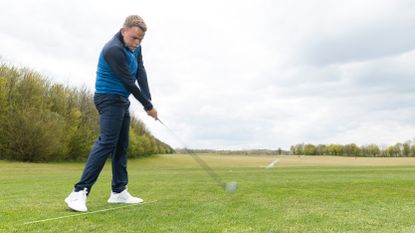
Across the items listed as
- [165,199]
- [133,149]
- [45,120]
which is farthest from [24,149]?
[165,199]

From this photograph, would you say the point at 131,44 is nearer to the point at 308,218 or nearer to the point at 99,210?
the point at 99,210

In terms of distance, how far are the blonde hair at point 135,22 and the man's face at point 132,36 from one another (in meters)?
0.04

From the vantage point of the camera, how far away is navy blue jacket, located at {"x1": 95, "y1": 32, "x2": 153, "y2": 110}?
5605 mm

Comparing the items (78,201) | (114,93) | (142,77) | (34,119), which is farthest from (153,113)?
(34,119)

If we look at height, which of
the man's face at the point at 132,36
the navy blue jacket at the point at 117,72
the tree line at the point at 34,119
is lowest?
the navy blue jacket at the point at 117,72

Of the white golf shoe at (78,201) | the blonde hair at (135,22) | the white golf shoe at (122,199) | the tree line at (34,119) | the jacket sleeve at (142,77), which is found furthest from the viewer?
the tree line at (34,119)

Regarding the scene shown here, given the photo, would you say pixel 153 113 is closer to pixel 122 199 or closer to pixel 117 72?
pixel 117 72

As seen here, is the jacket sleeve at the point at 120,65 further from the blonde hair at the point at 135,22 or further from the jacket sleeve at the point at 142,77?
the jacket sleeve at the point at 142,77

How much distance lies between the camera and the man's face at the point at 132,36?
5628 mm

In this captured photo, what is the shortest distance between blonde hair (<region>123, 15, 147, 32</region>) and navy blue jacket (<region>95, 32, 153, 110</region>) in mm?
247

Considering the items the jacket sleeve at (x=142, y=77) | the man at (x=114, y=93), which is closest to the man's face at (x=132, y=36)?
the man at (x=114, y=93)

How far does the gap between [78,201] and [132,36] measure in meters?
2.17

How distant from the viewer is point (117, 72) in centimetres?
561


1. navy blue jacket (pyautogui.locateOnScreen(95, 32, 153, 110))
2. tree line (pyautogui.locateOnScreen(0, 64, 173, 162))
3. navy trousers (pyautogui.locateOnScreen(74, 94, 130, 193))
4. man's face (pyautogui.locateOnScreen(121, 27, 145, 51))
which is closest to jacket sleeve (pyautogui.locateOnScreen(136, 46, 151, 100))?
navy blue jacket (pyautogui.locateOnScreen(95, 32, 153, 110))
